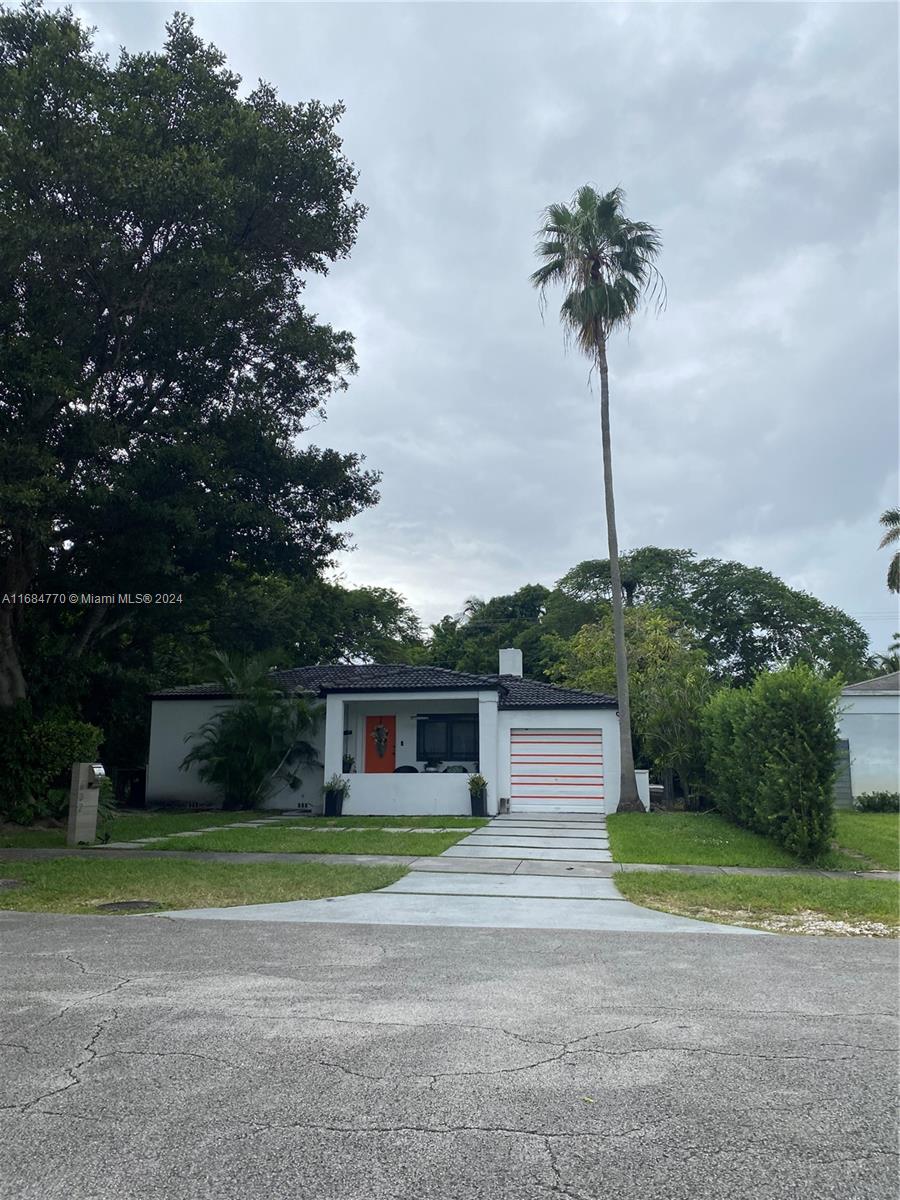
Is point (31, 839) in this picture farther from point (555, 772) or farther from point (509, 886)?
point (555, 772)

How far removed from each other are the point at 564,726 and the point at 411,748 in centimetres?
412

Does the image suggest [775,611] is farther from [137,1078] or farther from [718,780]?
[137,1078]

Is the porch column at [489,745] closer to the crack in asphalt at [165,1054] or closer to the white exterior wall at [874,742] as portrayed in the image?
the white exterior wall at [874,742]

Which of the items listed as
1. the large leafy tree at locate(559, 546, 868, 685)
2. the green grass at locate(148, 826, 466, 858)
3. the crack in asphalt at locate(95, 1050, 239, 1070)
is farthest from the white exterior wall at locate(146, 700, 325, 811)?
the large leafy tree at locate(559, 546, 868, 685)

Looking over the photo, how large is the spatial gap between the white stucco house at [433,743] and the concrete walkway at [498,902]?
6.29m

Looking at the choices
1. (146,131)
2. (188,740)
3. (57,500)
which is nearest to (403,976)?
(57,500)

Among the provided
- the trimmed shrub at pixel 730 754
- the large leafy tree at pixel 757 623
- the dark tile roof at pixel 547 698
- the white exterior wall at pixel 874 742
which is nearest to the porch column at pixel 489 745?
the dark tile roof at pixel 547 698

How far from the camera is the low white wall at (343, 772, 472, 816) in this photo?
63.4 feet

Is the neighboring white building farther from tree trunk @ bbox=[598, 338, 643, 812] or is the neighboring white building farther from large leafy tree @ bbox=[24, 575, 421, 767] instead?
large leafy tree @ bbox=[24, 575, 421, 767]

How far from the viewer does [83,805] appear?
533 inches

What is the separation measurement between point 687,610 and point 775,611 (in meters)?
4.38

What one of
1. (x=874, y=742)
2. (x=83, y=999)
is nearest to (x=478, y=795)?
(x=874, y=742)

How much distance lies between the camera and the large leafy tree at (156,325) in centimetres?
1302

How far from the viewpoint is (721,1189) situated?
2953mm
